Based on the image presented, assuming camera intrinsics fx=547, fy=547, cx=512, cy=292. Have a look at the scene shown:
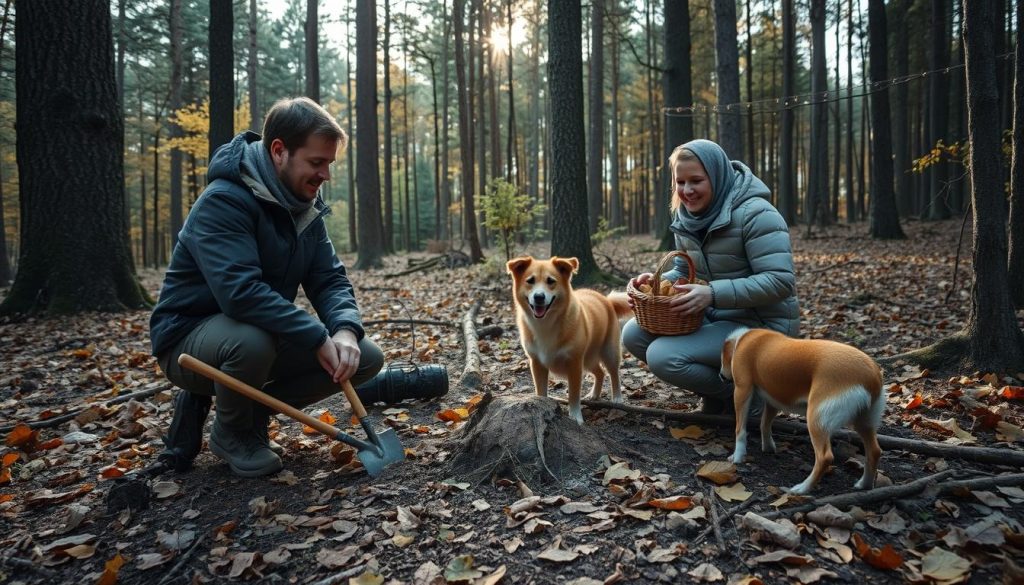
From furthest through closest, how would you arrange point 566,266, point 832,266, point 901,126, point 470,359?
point 901,126
point 832,266
point 470,359
point 566,266

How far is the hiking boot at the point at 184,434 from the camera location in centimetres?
329

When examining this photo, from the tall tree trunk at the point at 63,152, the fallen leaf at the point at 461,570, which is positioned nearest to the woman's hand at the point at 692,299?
the fallen leaf at the point at 461,570

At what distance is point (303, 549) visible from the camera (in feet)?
8.05

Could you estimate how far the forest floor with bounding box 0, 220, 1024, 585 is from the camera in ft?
7.36

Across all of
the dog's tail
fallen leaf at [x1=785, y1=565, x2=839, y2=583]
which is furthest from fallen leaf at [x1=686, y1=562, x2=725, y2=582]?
the dog's tail

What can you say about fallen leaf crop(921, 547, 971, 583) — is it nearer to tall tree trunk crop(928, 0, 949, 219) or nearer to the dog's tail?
the dog's tail

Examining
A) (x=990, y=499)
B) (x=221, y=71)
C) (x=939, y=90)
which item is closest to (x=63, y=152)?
(x=221, y=71)

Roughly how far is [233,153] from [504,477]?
7.73 ft

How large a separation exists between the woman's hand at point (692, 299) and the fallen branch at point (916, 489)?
4.39 ft

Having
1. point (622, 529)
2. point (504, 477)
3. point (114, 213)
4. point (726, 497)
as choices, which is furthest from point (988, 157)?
point (114, 213)

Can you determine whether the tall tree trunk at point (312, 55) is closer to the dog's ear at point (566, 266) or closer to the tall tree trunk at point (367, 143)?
the tall tree trunk at point (367, 143)

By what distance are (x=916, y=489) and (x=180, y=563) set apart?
3.39 metres

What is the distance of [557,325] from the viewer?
13.1ft

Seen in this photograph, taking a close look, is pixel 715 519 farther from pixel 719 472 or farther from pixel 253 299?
pixel 253 299
